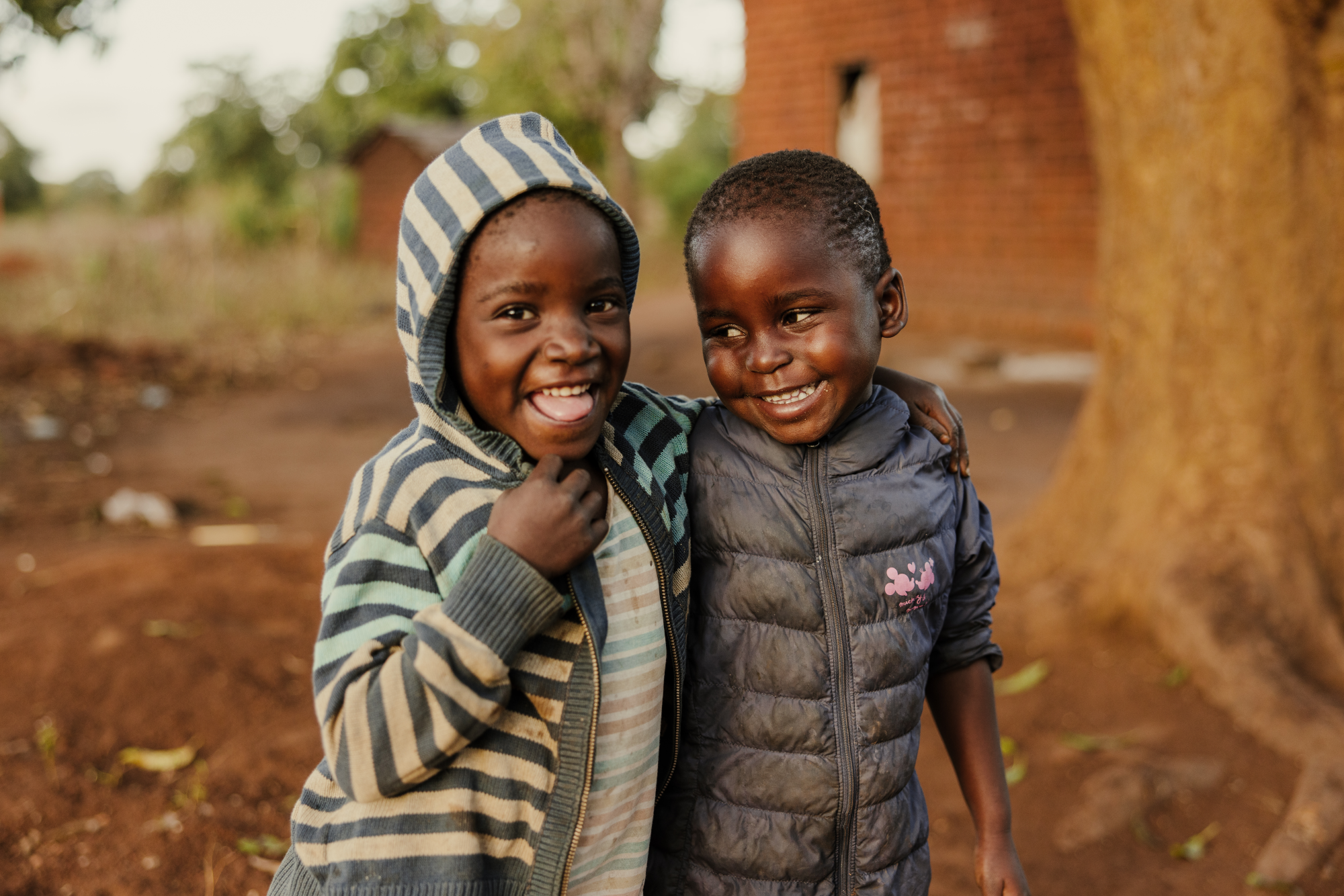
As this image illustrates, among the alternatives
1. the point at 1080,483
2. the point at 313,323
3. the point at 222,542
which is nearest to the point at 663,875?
the point at 1080,483

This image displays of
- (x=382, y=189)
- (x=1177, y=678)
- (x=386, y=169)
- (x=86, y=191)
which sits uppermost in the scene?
(x=386, y=169)

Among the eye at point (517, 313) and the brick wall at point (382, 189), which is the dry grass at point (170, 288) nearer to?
the brick wall at point (382, 189)

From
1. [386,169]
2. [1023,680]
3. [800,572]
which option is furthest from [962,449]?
[386,169]

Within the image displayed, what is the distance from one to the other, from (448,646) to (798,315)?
0.71m

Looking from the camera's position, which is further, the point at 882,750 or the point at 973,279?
the point at 973,279

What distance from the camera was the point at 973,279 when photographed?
1084 cm

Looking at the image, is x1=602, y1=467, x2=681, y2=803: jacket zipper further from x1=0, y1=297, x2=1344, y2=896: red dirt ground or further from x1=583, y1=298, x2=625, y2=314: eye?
x1=0, y1=297, x2=1344, y2=896: red dirt ground

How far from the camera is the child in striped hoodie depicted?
48.8 inches

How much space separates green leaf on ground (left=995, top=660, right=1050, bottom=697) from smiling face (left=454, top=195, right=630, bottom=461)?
8.41 feet

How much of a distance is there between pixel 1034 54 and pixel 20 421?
925cm

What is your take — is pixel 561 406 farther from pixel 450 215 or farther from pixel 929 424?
pixel 929 424

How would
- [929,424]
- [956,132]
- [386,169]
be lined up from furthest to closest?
[386,169], [956,132], [929,424]

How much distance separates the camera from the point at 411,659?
3.98 feet

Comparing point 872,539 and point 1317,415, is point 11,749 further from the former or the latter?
point 1317,415
